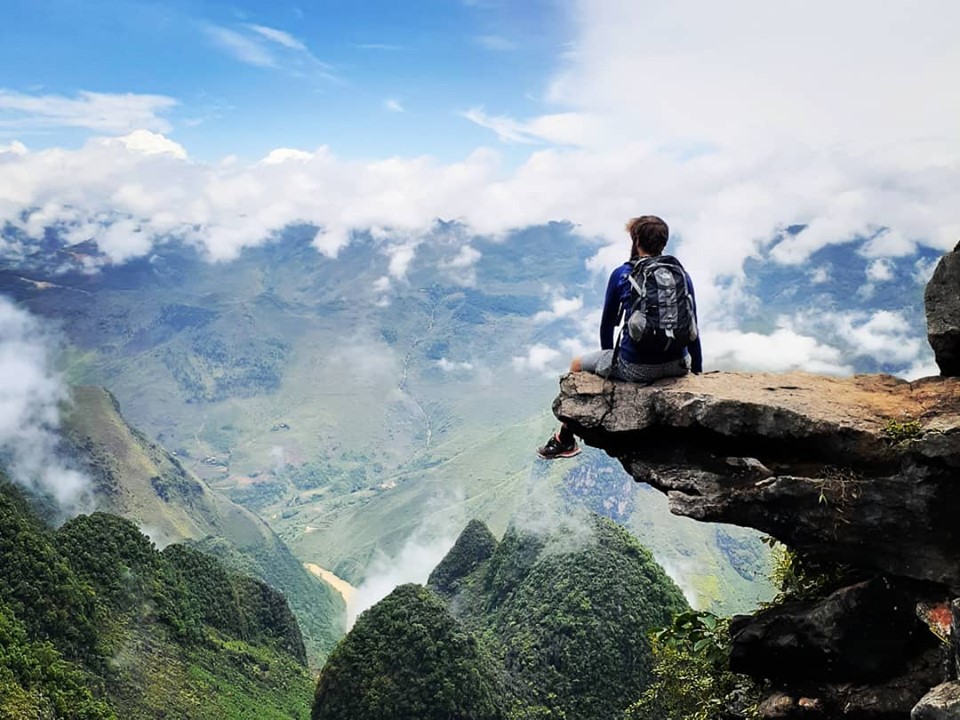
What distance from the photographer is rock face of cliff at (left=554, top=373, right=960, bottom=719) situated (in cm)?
1138

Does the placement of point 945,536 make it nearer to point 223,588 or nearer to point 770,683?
point 770,683

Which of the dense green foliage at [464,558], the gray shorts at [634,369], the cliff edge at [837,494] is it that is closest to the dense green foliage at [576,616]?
the dense green foliage at [464,558]

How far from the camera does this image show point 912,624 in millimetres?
11734

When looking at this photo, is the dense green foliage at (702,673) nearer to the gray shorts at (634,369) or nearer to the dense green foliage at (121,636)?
the gray shorts at (634,369)

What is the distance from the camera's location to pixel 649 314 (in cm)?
1284

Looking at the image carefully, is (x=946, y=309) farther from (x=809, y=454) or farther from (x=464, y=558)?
(x=464, y=558)

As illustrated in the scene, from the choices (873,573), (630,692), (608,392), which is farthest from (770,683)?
(630,692)

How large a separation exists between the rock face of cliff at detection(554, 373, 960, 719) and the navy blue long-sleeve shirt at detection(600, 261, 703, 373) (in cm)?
55

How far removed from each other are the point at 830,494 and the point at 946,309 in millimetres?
4250

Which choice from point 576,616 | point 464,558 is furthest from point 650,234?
point 464,558

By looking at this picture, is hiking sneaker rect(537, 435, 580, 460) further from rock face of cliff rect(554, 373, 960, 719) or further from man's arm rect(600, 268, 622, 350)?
man's arm rect(600, 268, 622, 350)

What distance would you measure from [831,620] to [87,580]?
7545 cm

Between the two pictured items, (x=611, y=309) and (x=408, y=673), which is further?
(x=408, y=673)

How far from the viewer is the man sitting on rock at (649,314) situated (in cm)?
1276
